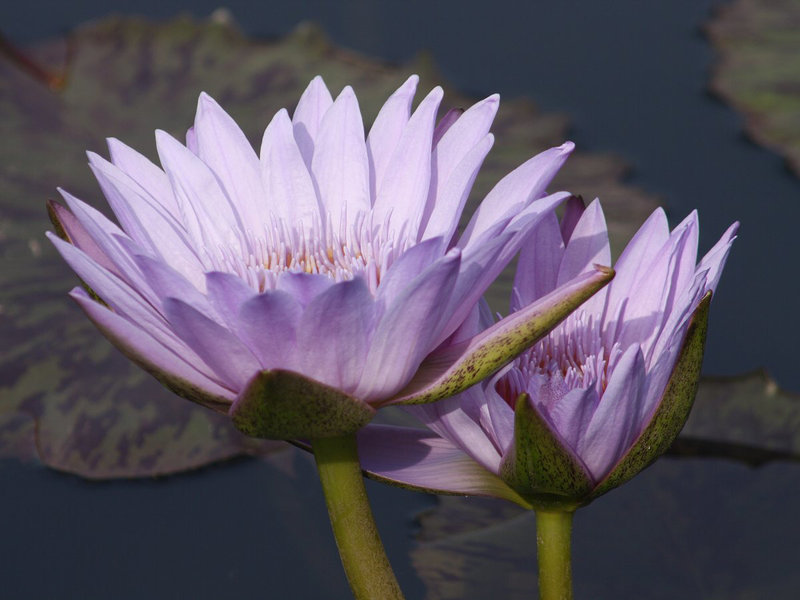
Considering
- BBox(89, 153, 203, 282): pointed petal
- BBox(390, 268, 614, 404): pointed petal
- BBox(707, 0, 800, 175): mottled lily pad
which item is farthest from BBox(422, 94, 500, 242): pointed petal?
BBox(707, 0, 800, 175): mottled lily pad

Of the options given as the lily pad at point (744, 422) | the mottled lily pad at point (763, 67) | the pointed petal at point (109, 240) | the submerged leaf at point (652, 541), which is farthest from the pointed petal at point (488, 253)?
the mottled lily pad at point (763, 67)

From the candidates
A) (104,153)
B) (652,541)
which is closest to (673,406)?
(652,541)

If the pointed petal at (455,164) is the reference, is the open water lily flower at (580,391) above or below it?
below

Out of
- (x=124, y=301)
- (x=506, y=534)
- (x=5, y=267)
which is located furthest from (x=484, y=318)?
(x=5, y=267)

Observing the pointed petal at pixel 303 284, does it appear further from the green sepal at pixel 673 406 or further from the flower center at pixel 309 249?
the green sepal at pixel 673 406

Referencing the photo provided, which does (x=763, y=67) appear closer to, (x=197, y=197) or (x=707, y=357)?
(x=707, y=357)

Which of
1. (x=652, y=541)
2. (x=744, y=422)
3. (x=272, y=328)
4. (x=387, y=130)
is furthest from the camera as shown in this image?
(x=744, y=422)

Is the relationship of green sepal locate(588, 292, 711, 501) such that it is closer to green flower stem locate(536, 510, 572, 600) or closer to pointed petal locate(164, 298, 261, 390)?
green flower stem locate(536, 510, 572, 600)
